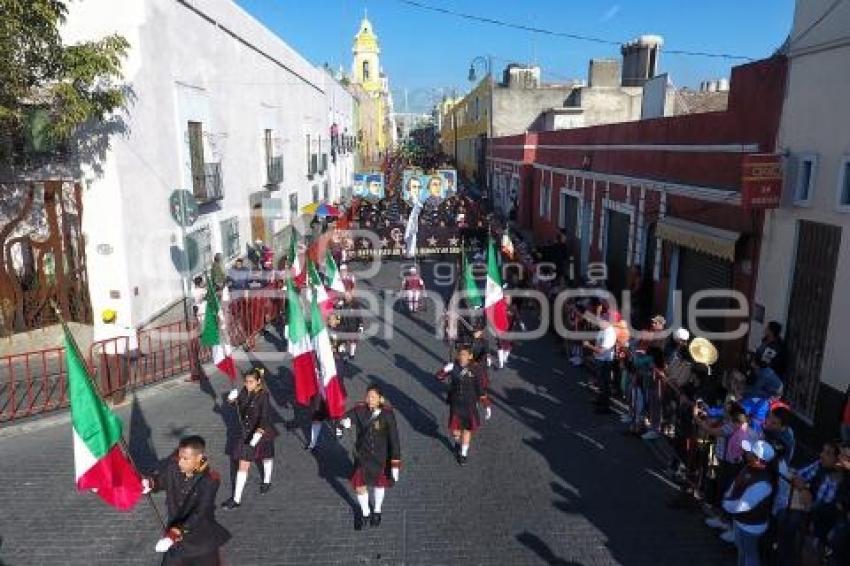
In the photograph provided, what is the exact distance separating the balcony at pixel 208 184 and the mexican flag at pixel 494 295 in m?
7.66

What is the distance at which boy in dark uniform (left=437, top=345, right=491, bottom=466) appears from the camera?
7.83 meters

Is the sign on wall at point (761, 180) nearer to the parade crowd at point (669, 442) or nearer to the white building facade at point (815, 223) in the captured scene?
the white building facade at point (815, 223)

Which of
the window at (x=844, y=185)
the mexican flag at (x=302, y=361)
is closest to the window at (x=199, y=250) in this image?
the mexican flag at (x=302, y=361)

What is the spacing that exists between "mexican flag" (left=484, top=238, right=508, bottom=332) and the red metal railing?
512cm

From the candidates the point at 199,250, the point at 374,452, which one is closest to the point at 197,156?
the point at 199,250

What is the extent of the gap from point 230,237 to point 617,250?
35.0 feet

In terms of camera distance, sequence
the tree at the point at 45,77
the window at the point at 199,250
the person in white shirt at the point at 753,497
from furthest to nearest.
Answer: the window at the point at 199,250
the tree at the point at 45,77
the person in white shirt at the point at 753,497

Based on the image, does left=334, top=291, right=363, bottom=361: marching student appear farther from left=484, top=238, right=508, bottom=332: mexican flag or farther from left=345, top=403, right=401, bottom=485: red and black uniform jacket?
left=345, top=403, right=401, bottom=485: red and black uniform jacket

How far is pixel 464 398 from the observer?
7824mm

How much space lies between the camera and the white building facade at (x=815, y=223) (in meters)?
7.59

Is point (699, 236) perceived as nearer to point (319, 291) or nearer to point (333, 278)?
point (319, 291)

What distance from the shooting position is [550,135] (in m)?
22.9

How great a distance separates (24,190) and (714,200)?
475 inches

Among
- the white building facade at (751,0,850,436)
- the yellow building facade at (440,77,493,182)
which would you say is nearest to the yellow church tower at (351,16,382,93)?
the yellow building facade at (440,77,493,182)
